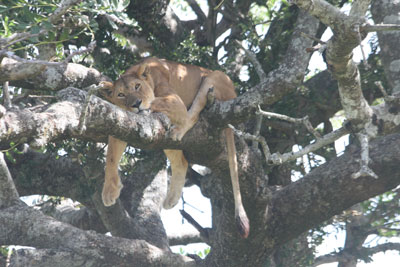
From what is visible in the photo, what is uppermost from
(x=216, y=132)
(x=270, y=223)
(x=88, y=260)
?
(x=216, y=132)

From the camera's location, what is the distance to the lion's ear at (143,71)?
7.33 metres

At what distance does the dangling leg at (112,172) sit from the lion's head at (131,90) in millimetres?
477

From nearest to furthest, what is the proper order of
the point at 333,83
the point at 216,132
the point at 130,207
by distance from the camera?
the point at 216,132
the point at 333,83
the point at 130,207

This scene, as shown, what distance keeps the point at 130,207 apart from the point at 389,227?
4.01 metres

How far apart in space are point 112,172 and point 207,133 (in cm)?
122

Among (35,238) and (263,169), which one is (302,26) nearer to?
(263,169)

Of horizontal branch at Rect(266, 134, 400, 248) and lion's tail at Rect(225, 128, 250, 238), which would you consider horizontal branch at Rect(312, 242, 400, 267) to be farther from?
lion's tail at Rect(225, 128, 250, 238)

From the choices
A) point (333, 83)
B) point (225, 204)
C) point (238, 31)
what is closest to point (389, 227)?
point (333, 83)

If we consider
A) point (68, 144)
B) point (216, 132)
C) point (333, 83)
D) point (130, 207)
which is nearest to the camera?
point (216, 132)

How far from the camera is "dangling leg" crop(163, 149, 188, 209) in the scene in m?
7.94

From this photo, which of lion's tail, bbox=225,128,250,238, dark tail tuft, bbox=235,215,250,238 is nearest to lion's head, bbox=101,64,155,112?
lion's tail, bbox=225,128,250,238

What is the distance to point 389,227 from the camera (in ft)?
30.2

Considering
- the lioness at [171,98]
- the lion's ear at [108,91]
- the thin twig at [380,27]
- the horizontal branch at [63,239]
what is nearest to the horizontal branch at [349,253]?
the lioness at [171,98]

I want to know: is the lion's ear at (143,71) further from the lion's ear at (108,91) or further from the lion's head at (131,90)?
the lion's ear at (108,91)
